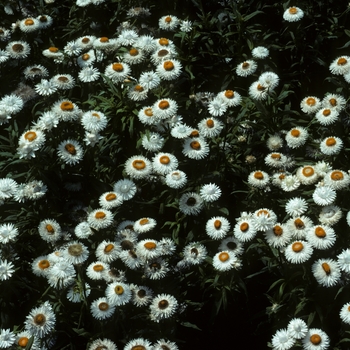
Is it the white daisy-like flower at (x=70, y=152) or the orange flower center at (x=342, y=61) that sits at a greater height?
the white daisy-like flower at (x=70, y=152)

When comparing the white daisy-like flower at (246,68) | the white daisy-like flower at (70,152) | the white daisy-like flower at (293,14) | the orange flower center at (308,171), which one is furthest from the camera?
the white daisy-like flower at (293,14)

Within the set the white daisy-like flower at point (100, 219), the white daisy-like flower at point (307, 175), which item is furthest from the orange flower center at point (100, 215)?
the white daisy-like flower at point (307, 175)

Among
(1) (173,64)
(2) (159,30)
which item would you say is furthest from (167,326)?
(2) (159,30)

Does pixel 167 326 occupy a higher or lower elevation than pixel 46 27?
lower

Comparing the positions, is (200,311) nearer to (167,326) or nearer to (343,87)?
(167,326)

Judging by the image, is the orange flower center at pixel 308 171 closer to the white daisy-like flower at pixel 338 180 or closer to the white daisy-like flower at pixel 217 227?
the white daisy-like flower at pixel 338 180

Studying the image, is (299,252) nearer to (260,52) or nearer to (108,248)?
(108,248)

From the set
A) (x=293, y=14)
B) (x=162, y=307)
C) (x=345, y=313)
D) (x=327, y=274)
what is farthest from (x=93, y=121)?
(x=345, y=313)

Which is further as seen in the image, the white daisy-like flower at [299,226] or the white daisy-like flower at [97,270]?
the white daisy-like flower at [299,226]
